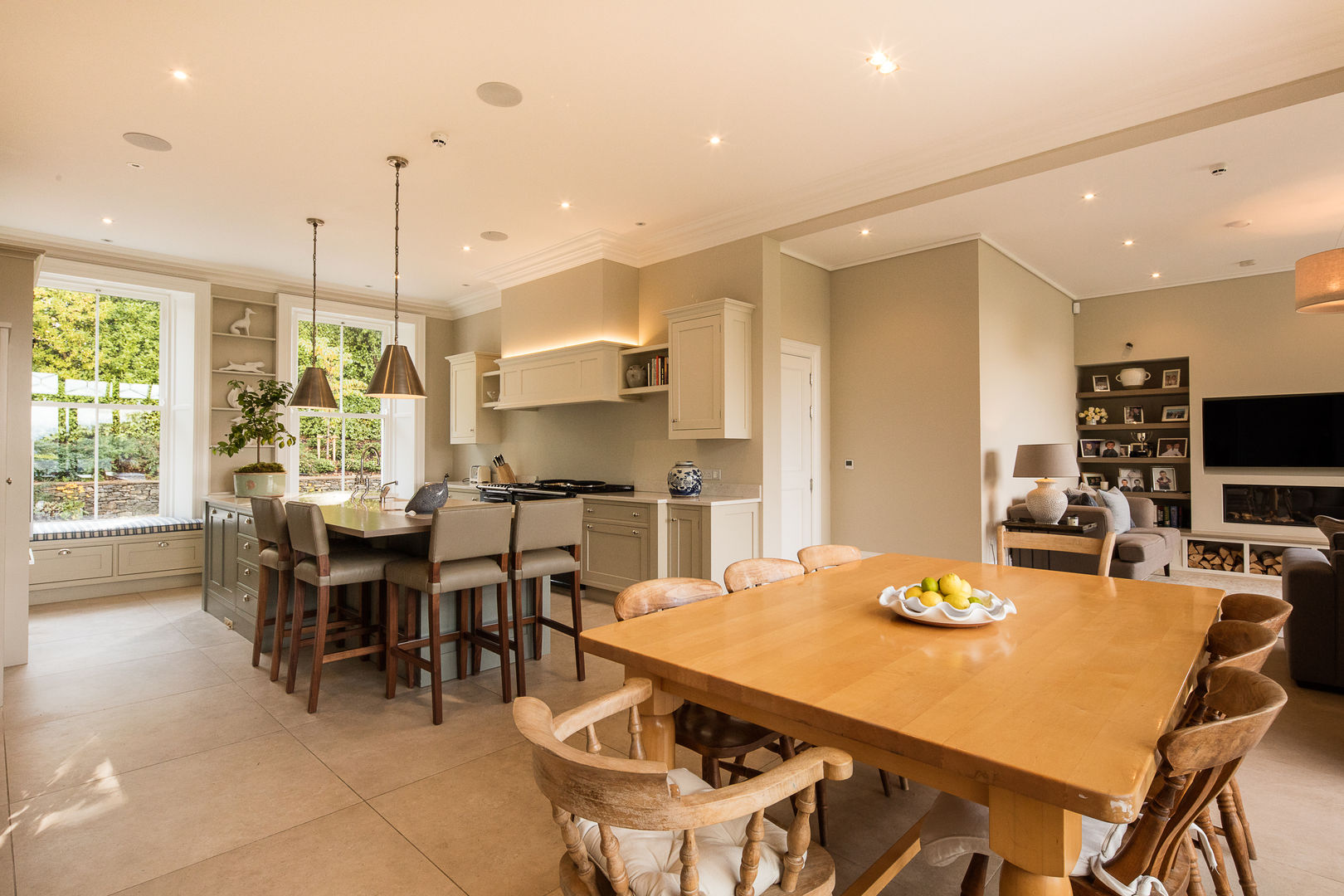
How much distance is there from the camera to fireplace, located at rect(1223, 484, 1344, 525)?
20.4ft

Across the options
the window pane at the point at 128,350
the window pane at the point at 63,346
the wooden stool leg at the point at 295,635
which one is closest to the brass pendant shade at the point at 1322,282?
the wooden stool leg at the point at 295,635

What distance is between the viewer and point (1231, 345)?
261 inches

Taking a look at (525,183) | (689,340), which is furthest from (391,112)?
(689,340)

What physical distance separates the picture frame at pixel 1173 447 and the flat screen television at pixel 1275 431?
301mm

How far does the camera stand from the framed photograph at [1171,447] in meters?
7.05

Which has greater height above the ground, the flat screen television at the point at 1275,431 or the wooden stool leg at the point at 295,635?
the flat screen television at the point at 1275,431

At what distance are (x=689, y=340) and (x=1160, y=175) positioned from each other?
10.6 feet

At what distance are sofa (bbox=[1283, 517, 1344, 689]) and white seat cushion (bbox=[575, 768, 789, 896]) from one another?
3.59 meters

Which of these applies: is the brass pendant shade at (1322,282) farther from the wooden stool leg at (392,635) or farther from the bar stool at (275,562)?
the bar stool at (275,562)

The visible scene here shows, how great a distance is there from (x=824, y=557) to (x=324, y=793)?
204 centimetres

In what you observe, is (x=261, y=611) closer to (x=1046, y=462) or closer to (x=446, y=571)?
(x=446, y=571)

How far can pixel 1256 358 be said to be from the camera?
651 cm

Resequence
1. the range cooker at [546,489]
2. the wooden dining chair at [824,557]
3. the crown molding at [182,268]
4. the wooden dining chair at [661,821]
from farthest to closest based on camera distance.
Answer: the range cooker at [546,489], the crown molding at [182,268], the wooden dining chair at [824,557], the wooden dining chair at [661,821]

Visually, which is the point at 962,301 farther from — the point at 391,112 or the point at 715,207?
the point at 391,112
